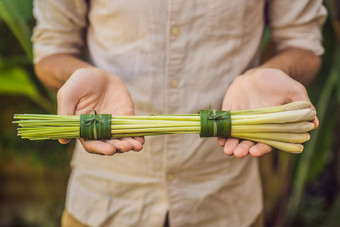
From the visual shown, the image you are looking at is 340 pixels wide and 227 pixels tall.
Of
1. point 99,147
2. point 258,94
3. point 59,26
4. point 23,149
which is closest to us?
point 99,147

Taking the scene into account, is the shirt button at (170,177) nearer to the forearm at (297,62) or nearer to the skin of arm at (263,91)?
the skin of arm at (263,91)

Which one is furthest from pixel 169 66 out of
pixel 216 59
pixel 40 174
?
pixel 40 174

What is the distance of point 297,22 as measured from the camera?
0.88 m

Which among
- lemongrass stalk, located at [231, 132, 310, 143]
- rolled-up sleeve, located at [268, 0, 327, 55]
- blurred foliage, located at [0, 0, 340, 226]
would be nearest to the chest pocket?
rolled-up sleeve, located at [268, 0, 327, 55]

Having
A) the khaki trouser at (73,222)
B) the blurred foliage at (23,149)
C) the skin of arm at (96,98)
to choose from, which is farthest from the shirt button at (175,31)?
the blurred foliage at (23,149)

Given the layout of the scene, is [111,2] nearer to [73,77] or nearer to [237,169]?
[73,77]

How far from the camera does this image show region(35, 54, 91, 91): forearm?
0.86 meters

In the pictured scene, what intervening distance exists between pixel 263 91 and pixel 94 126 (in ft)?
1.06

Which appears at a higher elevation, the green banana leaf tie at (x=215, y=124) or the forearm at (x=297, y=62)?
the forearm at (x=297, y=62)

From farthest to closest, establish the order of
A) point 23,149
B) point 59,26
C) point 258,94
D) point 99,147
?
point 23,149
point 59,26
point 258,94
point 99,147

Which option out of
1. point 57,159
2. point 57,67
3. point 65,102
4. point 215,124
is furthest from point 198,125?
point 57,159

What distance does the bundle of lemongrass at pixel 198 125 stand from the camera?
0.73 meters

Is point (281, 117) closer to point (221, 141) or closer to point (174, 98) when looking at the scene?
point (221, 141)

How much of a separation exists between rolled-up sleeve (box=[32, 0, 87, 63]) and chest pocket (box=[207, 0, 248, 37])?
11.0 inches
